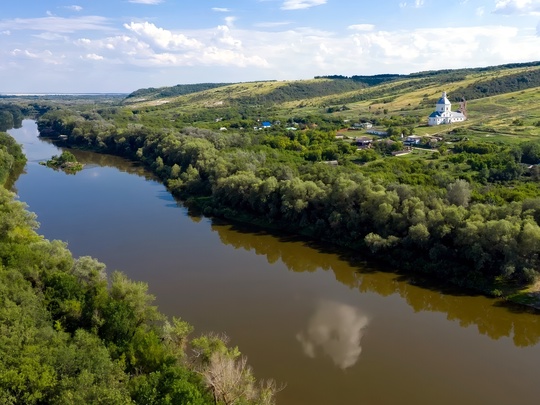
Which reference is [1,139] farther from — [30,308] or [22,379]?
[22,379]

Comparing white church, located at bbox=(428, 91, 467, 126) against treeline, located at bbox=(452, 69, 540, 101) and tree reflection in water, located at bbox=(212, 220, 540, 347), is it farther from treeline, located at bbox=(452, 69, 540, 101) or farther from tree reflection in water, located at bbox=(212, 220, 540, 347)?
tree reflection in water, located at bbox=(212, 220, 540, 347)

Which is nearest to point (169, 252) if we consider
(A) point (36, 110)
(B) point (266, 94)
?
(B) point (266, 94)

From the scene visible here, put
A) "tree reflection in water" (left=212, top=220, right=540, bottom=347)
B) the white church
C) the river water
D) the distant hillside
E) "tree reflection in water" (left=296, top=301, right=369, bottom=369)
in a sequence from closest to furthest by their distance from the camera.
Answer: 1. the river water
2. "tree reflection in water" (left=296, top=301, right=369, bottom=369)
3. "tree reflection in water" (left=212, top=220, right=540, bottom=347)
4. the white church
5. the distant hillside

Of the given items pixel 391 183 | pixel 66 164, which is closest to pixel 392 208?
pixel 391 183

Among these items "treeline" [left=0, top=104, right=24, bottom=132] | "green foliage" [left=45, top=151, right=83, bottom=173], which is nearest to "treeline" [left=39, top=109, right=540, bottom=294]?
"green foliage" [left=45, top=151, right=83, bottom=173]

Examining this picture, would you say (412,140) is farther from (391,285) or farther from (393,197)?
(391,285)
